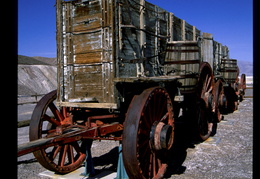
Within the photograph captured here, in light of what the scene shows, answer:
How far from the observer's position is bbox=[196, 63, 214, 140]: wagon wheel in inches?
244

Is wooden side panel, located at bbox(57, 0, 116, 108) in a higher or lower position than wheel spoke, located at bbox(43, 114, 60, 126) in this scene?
higher

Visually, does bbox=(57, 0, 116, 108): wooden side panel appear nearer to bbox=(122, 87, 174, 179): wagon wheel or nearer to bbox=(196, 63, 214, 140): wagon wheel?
bbox=(122, 87, 174, 179): wagon wheel

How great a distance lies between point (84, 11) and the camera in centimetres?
452

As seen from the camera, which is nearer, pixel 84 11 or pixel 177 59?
pixel 84 11

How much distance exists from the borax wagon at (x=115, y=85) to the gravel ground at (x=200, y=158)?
0.73m

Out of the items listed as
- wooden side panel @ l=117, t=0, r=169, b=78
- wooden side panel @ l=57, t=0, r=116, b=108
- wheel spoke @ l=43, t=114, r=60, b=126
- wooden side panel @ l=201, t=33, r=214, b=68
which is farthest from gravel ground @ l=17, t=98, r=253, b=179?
wooden side panel @ l=201, t=33, r=214, b=68

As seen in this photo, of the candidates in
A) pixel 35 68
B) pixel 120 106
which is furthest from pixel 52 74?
pixel 120 106

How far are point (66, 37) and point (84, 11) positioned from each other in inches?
23.8

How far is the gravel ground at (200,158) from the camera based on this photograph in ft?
15.0

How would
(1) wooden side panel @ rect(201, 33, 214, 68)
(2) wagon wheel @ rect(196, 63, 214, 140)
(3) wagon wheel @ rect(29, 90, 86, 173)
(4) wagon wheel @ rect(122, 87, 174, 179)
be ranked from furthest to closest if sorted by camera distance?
(1) wooden side panel @ rect(201, 33, 214, 68) < (2) wagon wheel @ rect(196, 63, 214, 140) < (3) wagon wheel @ rect(29, 90, 86, 173) < (4) wagon wheel @ rect(122, 87, 174, 179)

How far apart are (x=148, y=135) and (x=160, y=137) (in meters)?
0.19

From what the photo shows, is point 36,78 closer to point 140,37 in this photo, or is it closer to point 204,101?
point 204,101

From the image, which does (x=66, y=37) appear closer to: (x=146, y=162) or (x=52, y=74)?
(x=146, y=162)
